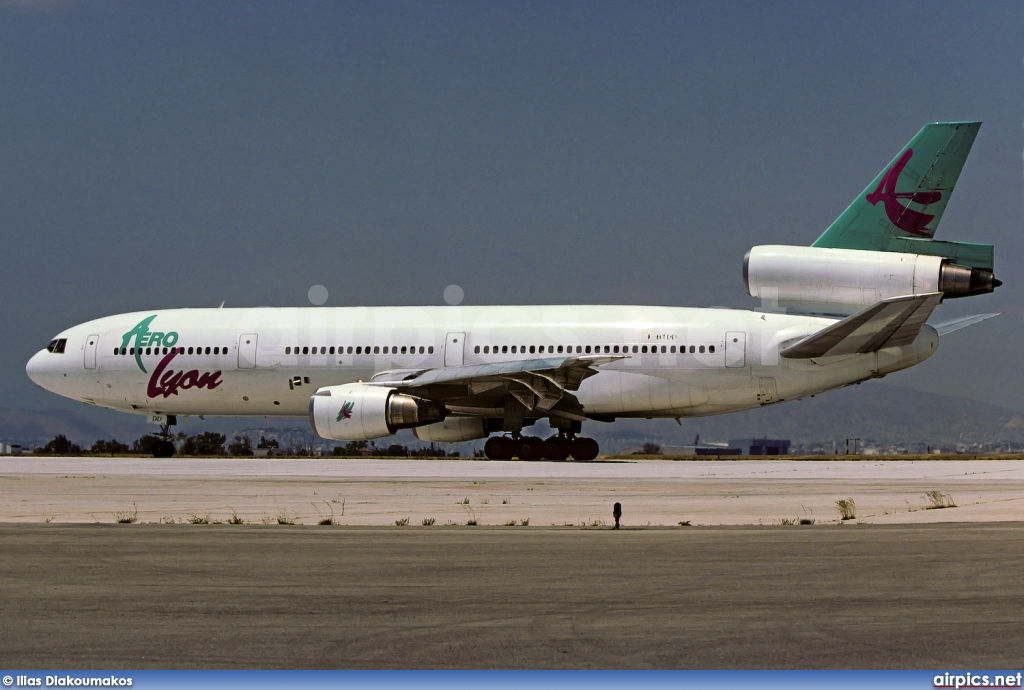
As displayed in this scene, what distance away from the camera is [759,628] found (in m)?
6.78

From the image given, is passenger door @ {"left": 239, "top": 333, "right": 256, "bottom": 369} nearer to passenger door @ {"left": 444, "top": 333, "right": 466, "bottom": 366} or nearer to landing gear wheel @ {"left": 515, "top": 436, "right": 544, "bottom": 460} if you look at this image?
passenger door @ {"left": 444, "top": 333, "right": 466, "bottom": 366}

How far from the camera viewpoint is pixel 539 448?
31125mm

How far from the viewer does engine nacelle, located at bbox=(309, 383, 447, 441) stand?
2911cm

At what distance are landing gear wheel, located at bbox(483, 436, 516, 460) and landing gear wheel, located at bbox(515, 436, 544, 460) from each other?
0.67ft

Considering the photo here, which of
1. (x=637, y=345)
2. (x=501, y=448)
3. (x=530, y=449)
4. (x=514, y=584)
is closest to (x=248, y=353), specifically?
(x=501, y=448)

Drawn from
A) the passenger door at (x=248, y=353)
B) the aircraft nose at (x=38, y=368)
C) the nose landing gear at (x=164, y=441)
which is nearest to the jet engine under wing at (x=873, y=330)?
the passenger door at (x=248, y=353)

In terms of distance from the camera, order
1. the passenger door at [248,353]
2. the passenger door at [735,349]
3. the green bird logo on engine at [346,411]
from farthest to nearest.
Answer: the passenger door at [248,353] → the passenger door at [735,349] → the green bird logo on engine at [346,411]

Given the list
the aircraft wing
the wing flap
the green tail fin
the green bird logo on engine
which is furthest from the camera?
the green tail fin

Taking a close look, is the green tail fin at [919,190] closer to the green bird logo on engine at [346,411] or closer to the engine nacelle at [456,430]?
the engine nacelle at [456,430]

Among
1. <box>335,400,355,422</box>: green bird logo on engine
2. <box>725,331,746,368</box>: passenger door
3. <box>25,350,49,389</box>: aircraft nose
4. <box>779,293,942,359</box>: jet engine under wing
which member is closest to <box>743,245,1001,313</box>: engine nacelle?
<box>779,293,942,359</box>: jet engine under wing

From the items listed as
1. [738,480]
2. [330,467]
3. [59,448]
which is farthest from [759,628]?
[59,448]

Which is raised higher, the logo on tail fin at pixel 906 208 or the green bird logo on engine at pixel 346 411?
the logo on tail fin at pixel 906 208

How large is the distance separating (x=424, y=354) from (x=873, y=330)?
1196 centimetres

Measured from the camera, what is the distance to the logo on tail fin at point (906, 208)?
29672 millimetres
